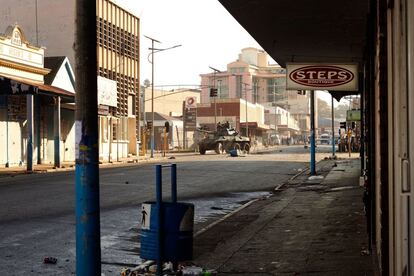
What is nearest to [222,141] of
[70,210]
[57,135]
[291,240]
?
[57,135]

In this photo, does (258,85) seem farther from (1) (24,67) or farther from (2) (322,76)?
(2) (322,76)

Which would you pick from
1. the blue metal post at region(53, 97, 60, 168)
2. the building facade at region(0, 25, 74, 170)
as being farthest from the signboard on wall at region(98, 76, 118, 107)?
the blue metal post at region(53, 97, 60, 168)

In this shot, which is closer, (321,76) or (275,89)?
(321,76)

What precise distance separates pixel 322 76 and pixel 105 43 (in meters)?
33.2

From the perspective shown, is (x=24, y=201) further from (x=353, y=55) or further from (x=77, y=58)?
(x=77, y=58)

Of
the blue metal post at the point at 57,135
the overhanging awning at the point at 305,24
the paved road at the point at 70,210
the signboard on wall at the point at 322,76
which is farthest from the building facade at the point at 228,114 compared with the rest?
the overhanging awning at the point at 305,24

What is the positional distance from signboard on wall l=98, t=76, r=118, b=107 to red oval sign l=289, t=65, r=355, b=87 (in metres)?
27.5

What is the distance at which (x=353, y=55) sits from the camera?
13.6 metres

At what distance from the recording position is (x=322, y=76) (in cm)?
1484

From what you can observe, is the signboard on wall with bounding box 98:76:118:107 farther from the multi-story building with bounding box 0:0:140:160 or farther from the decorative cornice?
the decorative cornice

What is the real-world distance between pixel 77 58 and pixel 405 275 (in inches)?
115

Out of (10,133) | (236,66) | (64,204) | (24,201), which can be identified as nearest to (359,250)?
(64,204)

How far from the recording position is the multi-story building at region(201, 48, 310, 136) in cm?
15675

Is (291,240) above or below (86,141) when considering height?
below
